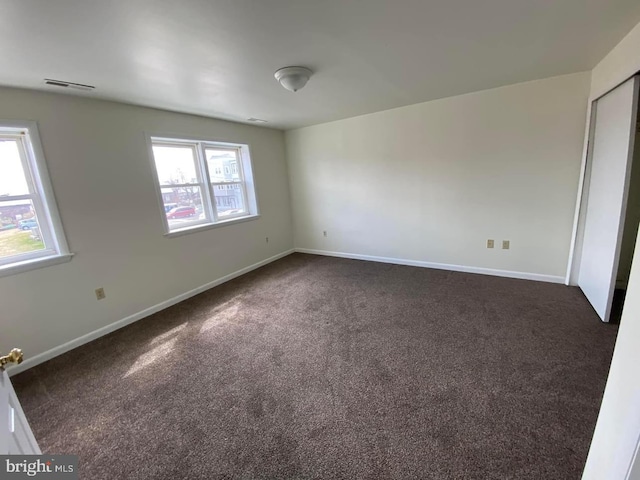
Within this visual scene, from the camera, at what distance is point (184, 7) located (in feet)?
4.41

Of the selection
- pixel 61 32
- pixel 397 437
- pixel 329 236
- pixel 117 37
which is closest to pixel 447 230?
pixel 329 236

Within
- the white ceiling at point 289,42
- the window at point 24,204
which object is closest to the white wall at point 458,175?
the white ceiling at point 289,42

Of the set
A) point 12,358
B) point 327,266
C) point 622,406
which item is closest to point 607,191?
point 622,406

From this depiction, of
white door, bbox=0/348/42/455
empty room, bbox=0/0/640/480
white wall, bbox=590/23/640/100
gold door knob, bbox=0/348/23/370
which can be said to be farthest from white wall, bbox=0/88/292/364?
white wall, bbox=590/23/640/100

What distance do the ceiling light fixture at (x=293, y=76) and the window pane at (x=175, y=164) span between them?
6.05ft

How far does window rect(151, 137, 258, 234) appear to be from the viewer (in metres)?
3.28

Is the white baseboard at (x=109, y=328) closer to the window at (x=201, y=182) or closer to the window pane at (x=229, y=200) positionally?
the window at (x=201, y=182)

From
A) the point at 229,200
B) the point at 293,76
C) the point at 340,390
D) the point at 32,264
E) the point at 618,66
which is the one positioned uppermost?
the point at 293,76

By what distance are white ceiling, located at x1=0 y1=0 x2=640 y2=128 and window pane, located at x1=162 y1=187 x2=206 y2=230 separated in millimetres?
1059

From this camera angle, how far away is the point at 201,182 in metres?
3.70

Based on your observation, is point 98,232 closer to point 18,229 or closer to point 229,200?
point 18,229

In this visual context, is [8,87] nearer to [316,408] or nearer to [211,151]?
[211,151]

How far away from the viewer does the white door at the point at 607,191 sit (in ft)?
6.93

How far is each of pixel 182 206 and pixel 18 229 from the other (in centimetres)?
150
